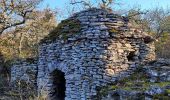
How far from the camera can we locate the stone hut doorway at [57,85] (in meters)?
12.4

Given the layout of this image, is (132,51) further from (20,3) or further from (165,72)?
(20,3)

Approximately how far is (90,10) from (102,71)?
1.93m

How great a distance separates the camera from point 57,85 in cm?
1266

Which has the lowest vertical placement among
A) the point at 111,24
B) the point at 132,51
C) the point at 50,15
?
the point at 132,51

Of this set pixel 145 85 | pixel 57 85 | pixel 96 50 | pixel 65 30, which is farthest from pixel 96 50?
pixel 57 85

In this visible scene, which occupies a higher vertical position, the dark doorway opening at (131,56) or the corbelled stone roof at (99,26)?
the corbelled stone roof at (99,26)

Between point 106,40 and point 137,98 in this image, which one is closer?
point 137,98

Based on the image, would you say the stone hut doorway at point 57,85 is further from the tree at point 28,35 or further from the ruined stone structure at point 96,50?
the tree at point 28,35

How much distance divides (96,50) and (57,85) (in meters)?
2.55

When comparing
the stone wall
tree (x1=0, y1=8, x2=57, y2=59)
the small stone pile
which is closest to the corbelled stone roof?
the small stone pile

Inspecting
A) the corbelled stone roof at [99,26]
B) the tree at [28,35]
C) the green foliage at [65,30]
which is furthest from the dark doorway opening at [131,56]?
the tree at [28,35]

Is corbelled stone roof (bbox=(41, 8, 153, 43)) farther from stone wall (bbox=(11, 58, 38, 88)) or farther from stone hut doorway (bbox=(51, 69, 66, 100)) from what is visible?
stone wall (bbox=(11, 58, 38, 88))

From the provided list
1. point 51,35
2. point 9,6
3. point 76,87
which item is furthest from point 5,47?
point 76,87

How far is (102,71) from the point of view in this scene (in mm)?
10680
